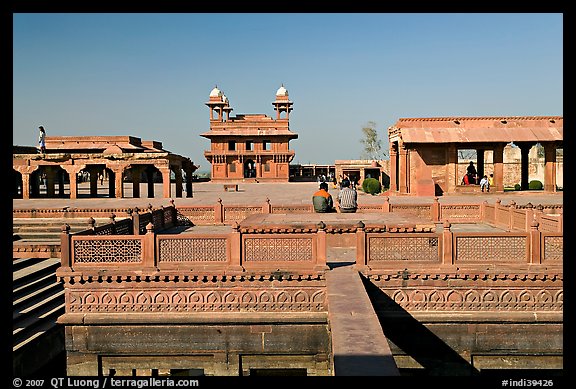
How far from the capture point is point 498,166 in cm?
2562

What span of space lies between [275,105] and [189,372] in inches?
1963

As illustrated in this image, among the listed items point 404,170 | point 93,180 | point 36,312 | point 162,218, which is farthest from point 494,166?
point 36,312

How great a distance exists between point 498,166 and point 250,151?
27901 millimetres

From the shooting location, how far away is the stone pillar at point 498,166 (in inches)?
992

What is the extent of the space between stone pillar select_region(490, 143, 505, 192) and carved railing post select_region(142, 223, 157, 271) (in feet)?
72.0

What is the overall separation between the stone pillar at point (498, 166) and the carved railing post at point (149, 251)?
22.0m

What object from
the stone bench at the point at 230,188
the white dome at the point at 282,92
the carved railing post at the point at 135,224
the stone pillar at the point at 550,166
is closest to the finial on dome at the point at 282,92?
the white dome at the point at 282,92

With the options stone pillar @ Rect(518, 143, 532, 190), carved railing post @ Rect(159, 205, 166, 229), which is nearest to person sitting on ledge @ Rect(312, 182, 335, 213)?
carved railing post @ Rect(159, 205, 166, 229)

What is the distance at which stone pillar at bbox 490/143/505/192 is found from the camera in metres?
25.2

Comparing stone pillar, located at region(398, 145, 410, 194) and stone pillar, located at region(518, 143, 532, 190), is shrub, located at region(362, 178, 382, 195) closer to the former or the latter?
stone pillar, located at region(398, 145, 410, 194)

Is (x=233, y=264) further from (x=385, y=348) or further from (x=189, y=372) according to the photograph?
(x=385, y=348)

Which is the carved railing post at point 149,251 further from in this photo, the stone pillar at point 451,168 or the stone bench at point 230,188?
the stone bench at point 230,188

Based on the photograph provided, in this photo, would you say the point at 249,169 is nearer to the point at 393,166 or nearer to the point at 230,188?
the point at 230,188

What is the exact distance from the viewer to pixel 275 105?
55.8 metres
